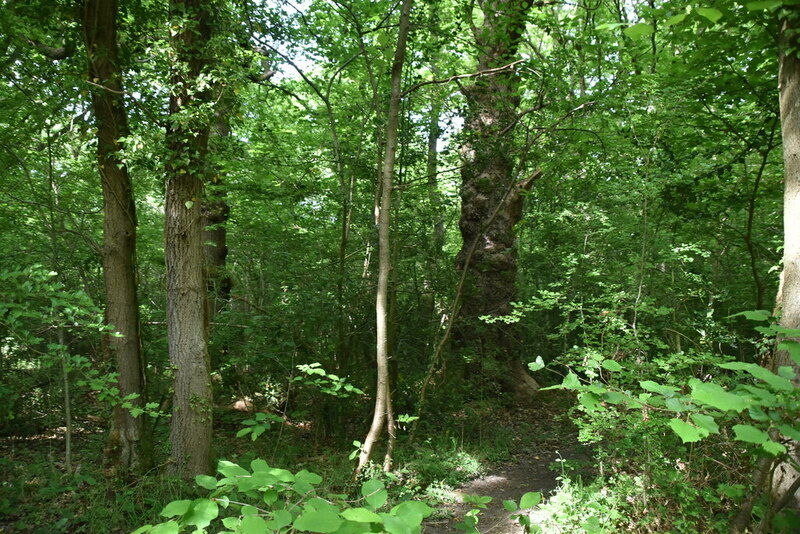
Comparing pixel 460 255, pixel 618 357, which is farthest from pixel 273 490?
pixel 460 255

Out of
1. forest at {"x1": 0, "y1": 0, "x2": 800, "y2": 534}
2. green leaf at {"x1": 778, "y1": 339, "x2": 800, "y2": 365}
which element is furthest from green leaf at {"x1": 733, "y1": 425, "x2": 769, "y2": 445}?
green leaf at {"x1": 778, "y1": 339, "x2": 800, "y2": 365}

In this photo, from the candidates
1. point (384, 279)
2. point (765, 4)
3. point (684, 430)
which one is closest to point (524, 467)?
point (384, 279)

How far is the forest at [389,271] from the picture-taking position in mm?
3162

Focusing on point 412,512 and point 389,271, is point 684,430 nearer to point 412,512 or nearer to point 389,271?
point 412,512

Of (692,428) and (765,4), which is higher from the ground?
(765,4)

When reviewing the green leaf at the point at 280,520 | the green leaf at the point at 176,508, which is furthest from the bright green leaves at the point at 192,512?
the green leaf at the point at 280,520

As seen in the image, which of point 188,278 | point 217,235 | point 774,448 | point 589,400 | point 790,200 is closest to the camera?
point 774,448

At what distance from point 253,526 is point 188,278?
3.62 meters

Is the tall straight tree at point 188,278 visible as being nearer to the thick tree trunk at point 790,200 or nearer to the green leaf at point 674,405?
the green leaf at point 674,405

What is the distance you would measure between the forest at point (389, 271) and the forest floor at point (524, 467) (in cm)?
5

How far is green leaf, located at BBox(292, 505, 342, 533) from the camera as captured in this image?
1088 millimetres

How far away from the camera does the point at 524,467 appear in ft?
18.2

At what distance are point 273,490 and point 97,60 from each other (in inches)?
179

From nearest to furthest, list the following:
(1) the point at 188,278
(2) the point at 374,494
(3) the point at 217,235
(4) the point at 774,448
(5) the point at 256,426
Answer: (4) the point at 774,448 < (2) the point at 374,494 < (5) the point at 256,426 < (1) the point at 188,278 < (3) the point at 217,235
